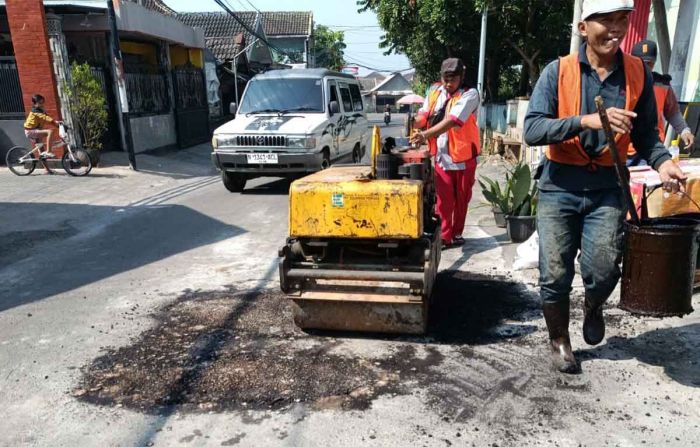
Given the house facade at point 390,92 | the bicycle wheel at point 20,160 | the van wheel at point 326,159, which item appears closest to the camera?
the van wheel at point 326,159

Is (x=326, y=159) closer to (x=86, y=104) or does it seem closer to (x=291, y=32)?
(x=86, y=104)

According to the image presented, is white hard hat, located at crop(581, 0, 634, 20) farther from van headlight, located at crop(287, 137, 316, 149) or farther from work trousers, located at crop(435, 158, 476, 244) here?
van headlight, located at crop(287, 137, 316, 149)

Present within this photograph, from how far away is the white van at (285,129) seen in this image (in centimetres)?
895

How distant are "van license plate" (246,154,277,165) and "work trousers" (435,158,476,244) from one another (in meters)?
3.93

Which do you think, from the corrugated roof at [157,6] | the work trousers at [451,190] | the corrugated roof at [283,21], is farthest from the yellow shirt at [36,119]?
the corrugated roof at [283,21]

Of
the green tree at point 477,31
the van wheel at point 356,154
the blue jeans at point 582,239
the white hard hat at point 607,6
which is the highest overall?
the green tree at point 477,31

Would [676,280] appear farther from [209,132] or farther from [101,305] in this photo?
[209,132]

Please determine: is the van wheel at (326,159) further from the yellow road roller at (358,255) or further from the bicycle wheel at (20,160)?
the bicycle wheel at (20,160)

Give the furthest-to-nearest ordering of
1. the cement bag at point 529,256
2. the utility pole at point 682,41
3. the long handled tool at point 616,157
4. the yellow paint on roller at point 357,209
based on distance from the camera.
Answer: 1. the utility pole at point 682,41
2. the cement bag at point 529,256
3. the yellow paint on roller at point 357,209
4. the long handled tool at point 616,157

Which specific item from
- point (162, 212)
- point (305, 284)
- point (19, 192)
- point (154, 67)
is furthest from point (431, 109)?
point (154, 67)

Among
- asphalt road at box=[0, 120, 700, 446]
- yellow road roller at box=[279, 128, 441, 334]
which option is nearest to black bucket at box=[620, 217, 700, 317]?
asphalt road at box=[0, 120, 700, 446]

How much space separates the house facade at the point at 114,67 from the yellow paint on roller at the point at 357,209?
9.64 m

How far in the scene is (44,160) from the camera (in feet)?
38.0

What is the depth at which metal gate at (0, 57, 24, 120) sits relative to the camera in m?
12.0
